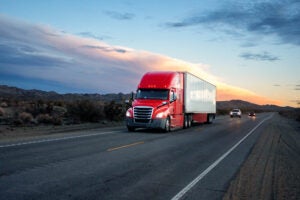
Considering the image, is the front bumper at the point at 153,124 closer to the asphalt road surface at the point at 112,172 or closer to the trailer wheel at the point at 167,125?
the trailer wheel at the point at 167,125

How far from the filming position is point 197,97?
33562mm

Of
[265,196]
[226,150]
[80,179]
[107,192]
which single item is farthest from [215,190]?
[226,150]

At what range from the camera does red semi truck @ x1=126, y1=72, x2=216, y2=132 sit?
24.7 metres

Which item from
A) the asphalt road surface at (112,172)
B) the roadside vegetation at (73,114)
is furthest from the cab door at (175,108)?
the asphalt road surface at (112,172)

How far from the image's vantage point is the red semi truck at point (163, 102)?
971 inches

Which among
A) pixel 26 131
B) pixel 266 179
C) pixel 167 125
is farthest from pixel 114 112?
pixel 266 179

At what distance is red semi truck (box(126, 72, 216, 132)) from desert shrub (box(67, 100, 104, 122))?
10170mm

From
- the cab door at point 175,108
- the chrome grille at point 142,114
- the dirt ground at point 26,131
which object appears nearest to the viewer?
the dirt ground at point 26,131

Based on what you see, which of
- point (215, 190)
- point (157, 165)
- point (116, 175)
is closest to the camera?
point (215, 190)

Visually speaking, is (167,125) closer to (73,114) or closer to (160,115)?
(160,115)

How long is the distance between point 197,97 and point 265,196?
84.4 feet

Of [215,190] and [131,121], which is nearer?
[215,190]

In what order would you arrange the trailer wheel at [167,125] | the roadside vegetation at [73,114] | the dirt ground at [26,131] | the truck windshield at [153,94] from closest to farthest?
the dirt ground at [26,131]
the trailer wheel at [167,125]
the truck windshield at [153,94]
the roadside vegetation at [73,114]

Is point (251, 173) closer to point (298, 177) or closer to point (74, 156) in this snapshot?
point (298, 177)
